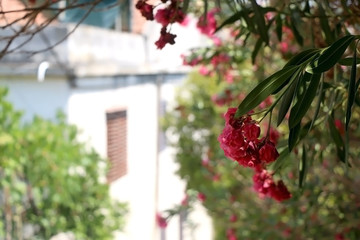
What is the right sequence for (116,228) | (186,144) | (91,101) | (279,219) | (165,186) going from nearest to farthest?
(279,219) → (116,228) → (91,101) → (186,144) → (165,186)

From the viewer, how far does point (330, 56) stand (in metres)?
0.94

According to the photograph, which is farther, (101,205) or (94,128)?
(94,128)

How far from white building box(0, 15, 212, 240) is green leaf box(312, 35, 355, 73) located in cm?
250

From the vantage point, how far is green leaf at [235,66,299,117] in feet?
3.11

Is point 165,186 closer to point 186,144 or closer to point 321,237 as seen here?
point 186,144

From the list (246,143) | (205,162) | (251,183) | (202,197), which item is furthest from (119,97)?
(246,143)

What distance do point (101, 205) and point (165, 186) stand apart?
5.22 meters

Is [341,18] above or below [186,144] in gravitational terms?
above

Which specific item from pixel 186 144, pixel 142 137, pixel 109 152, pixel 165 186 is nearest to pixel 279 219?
pixel 186 144

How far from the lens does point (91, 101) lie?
20.3ft

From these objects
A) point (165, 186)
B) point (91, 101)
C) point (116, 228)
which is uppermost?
point (91, 101)

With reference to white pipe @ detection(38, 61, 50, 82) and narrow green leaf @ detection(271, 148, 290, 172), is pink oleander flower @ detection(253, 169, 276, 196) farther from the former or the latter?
white pipe @ detection(38, 61, 50, 82)

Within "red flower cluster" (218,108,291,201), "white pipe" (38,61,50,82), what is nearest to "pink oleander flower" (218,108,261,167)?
Result: "red flower cluster" (218,108,291,201)

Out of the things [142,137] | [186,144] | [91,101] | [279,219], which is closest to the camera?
[279,219]
